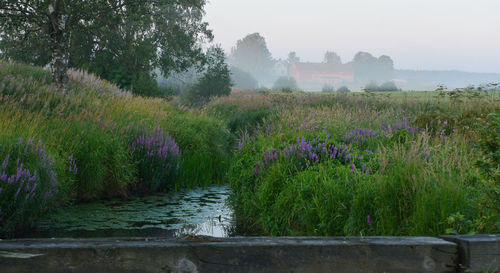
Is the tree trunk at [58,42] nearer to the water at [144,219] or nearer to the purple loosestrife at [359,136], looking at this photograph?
the water at [144,219]

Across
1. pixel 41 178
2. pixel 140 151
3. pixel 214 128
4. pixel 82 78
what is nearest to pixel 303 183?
pixel 41 178

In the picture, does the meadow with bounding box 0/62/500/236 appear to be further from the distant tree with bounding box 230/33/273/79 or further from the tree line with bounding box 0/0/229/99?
the distant tree with bounding box 230/33/273/79

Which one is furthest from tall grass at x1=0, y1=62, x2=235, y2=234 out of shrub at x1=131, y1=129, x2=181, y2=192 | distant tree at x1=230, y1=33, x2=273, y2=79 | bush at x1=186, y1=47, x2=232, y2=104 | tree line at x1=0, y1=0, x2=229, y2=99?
distant tree at x1=230, y1=33, x2=273, y2=79

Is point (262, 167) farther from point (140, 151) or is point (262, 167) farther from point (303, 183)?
point (140, 151)

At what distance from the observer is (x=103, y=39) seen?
936 inches

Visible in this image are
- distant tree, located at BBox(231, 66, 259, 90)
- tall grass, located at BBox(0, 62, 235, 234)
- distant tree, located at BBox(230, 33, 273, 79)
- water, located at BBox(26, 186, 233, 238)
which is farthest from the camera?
distant tree, located at BBox(230, 33, 273, 79)

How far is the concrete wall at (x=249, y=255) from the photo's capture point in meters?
2.52

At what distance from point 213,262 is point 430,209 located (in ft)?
8.99

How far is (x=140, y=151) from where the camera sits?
369 inches

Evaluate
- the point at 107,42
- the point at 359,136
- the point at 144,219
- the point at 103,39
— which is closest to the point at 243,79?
the point at 107,42

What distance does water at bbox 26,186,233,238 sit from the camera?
245 inches

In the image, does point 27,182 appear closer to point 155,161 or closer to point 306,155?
point 155,161

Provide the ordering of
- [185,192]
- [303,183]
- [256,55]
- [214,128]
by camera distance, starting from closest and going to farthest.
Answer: [303,183] < [185,192] < [214,128] < [256,55]

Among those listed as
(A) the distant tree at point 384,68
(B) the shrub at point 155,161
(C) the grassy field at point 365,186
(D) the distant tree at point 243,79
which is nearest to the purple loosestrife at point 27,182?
(B) the shrub at point 155,161
